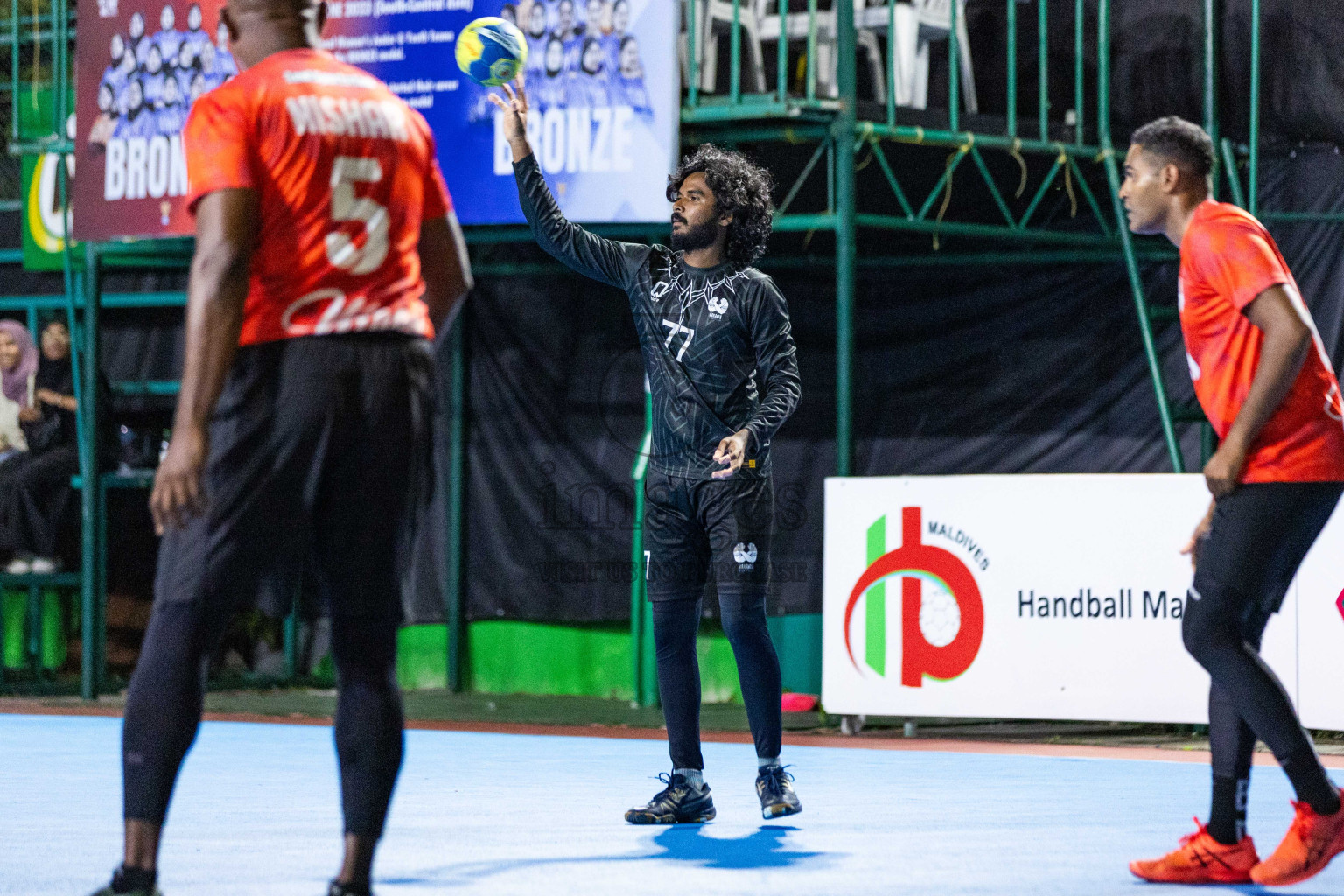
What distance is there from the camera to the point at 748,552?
16.9 ft

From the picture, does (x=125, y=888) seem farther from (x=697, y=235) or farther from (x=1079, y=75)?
(x=1079, y=75)

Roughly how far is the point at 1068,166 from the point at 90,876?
732 cm

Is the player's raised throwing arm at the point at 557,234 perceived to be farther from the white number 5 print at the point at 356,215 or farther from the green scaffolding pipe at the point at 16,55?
the green scaffolding pipe at the point at 16,55

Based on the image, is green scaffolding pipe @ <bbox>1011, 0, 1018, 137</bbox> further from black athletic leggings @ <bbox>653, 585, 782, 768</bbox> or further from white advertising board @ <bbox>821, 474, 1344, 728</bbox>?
black athletic leggings @ <bbox>653, 585, 782, 768</bbox>

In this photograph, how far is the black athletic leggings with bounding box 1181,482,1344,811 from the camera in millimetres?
4129

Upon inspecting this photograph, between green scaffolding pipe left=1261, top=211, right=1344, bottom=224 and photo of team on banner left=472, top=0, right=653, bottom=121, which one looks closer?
photo of team on banner left=472, top=0, right=653, bottom=121

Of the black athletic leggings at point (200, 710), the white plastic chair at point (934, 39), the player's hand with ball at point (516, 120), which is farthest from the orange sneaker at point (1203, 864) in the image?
the white plastic chair at point (934, 39)

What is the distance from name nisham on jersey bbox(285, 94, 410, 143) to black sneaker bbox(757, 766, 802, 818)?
8.06ft

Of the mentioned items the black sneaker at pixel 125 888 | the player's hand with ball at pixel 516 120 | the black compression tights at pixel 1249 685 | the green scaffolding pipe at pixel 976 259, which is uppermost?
the player's hand with ball at pixel 516 120

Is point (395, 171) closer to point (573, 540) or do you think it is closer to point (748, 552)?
point (748, 552)

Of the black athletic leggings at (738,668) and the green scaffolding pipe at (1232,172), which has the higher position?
the green scaffolding pipe at (1232,172)

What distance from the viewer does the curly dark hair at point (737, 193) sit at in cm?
532

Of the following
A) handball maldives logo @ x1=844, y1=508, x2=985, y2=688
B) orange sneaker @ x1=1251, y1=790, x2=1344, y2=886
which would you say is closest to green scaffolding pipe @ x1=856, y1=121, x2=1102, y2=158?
handball maldives logo @ x1=844, y1=508, x2=985, y2=688

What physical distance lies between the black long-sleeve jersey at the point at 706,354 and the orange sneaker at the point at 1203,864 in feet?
5.20
